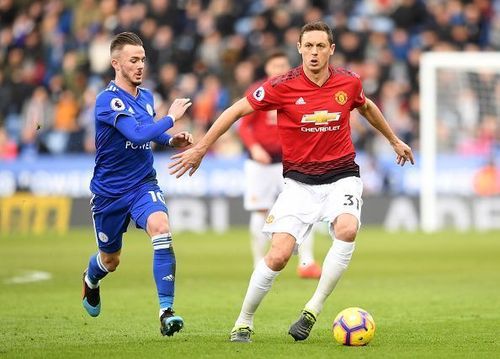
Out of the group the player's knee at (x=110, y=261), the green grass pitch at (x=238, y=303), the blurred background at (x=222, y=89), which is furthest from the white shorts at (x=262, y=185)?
the blurred background at (x=222, y=89)

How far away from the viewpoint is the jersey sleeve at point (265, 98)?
9.16 m

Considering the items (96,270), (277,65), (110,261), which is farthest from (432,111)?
(110,261)

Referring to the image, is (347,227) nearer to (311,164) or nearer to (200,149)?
(311,164)

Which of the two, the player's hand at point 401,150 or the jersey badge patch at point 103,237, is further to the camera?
the jersey badge patch at point 103,237

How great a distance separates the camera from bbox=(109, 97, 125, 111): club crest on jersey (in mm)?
9531

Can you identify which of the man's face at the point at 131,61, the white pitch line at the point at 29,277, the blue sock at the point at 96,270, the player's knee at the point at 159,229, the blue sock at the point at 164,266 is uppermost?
the man's face at the point at 131,61

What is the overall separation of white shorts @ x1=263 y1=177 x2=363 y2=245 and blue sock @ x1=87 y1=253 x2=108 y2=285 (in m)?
2.04

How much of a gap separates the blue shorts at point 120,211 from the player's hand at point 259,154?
5076 mm

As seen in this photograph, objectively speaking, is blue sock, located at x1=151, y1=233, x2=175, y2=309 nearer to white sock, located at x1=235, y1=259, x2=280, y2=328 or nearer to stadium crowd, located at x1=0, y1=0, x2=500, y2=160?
white sock, located at x1=235, y1=259, x2=280, y2=328

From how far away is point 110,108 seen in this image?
953cm

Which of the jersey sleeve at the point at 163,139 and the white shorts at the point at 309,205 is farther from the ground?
the jersey sleeve at the point at 163,139

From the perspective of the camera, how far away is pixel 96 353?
8.45 metres

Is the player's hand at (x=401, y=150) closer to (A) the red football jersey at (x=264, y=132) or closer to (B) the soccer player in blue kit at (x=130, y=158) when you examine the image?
(B) the soccer player in blue kit at (x=130, y=158)

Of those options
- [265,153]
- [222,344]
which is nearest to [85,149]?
[265,153]
